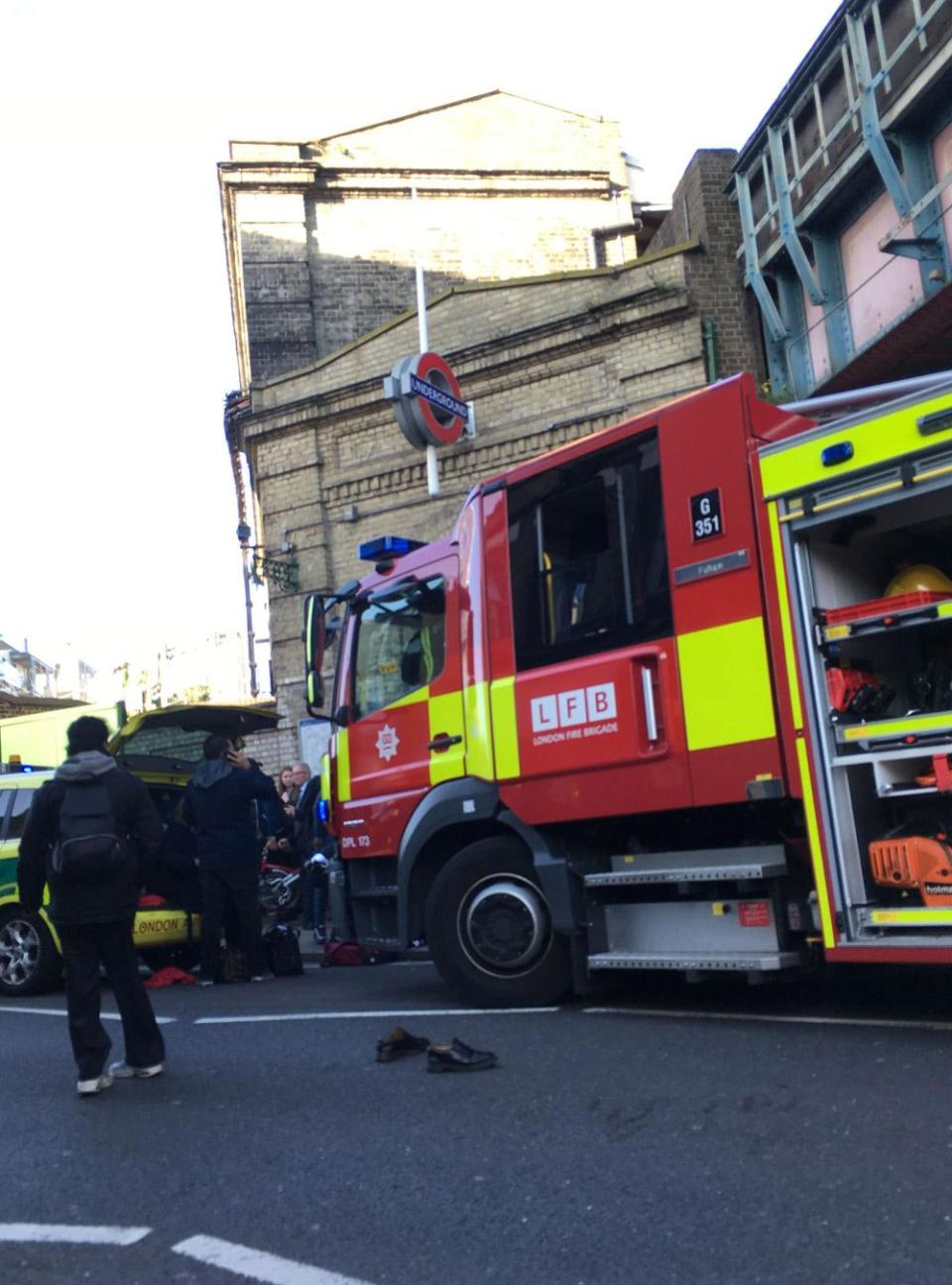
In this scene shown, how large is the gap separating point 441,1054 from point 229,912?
4.16m

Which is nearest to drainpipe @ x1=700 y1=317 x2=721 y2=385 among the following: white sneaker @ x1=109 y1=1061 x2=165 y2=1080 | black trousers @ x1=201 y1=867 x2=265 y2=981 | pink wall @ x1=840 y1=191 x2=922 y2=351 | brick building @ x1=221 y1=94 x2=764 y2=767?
brick building @ x1=221 y1=94 x2=764 y2=767

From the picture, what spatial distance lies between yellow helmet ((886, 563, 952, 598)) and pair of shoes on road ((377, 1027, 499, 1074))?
2741 millimetres

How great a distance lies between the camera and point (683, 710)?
234 inches

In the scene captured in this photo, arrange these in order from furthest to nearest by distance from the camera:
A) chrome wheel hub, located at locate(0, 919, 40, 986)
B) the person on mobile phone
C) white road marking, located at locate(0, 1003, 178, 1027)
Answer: chrome wheel hub, located at locate(0, 919, 40, 986) < the person on mobile phone < white road marking, located at locate(0, 1003, 178, 1027)

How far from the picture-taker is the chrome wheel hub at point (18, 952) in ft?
29.3

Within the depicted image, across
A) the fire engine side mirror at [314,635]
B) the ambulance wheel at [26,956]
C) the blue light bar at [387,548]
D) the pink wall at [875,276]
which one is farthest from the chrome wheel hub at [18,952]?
the pink wall at [875,276]

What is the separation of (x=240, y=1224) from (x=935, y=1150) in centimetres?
207

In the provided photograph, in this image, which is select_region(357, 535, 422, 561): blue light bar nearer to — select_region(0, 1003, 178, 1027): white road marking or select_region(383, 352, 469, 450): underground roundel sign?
select_region(0, 1003, 178, 1027): white road marking

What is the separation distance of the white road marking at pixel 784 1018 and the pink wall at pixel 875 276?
10323mm

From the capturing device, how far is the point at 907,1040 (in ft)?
16.9

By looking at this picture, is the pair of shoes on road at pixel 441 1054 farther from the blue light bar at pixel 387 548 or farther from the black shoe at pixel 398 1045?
the blue light bar at pixel 387 548

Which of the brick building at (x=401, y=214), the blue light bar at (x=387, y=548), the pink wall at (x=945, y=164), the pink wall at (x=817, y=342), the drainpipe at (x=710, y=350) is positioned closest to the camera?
the blue light bar at (x=387, y=548)

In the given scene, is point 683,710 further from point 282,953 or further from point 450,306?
point 450,306

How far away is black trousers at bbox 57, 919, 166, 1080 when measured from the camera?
5348 mm
